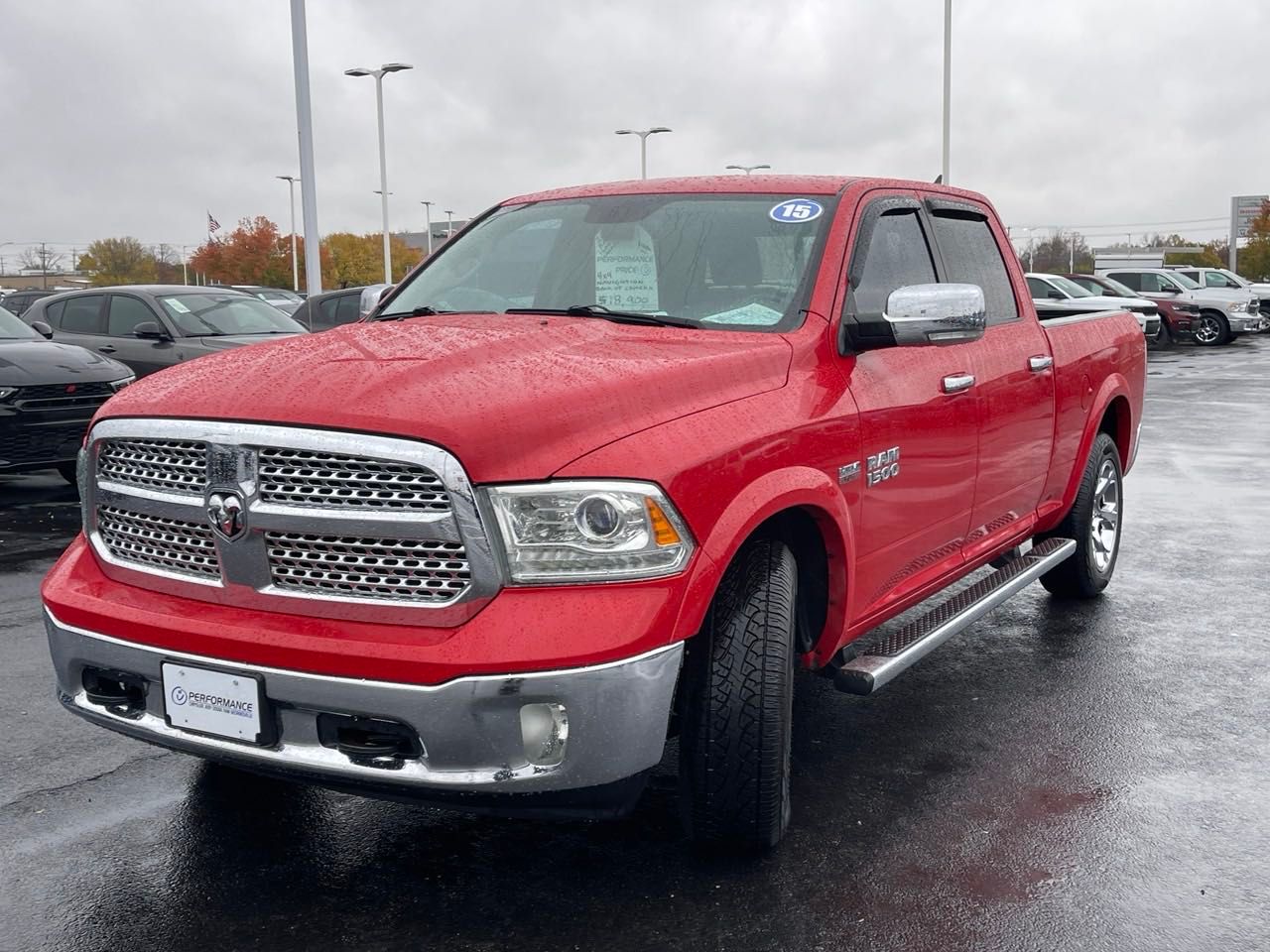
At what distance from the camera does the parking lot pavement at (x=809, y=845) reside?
125 inches

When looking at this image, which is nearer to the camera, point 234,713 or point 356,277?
point 234,713

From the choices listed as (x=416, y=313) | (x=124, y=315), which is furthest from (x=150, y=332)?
(x=416, y=313)

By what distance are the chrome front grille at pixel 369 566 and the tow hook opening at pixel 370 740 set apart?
11.0 inches

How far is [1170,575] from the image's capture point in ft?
23.1

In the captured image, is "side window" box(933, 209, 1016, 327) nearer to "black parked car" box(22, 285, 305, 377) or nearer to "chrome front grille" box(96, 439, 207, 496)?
"chrome front grille" box(96, 439, 207, 496)

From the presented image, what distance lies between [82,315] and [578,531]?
12236 mm

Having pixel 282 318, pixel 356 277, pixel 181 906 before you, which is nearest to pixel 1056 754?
pixel 181 906

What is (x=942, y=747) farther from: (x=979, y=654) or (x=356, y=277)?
(x=356, y=277)

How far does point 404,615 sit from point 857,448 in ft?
4.90

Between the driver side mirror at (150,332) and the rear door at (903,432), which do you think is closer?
the rear door at (903,432)

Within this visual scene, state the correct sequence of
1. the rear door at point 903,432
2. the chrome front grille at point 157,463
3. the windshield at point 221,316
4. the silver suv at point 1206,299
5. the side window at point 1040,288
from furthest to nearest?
1. the silver suv at point 1206,299
2. the side window at point 1040,288
3. the windshield at point 221,316
4. the rear door at point 903,432
5. the chrome front grille at point 157,463

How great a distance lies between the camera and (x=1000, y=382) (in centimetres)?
484

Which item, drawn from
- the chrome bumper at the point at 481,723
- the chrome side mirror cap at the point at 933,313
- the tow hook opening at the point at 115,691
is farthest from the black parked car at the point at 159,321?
the chrome bumper at the point at 481,723

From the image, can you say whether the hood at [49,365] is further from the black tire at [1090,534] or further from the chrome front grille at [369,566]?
the chrome front grille at [369,566]
